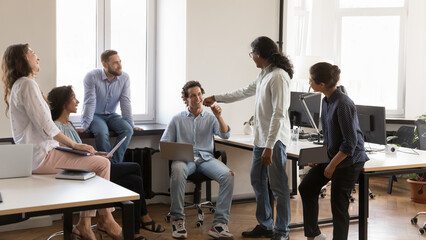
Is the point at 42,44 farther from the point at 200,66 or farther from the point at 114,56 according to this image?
the point at 200,66

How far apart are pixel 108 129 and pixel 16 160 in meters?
2.05

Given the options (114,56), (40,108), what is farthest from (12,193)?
(114,56)

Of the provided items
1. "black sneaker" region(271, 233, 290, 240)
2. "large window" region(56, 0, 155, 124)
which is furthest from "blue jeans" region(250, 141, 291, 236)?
"large window" region(56, 0, 155, 124)

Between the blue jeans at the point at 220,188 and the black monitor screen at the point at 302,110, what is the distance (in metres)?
1.15

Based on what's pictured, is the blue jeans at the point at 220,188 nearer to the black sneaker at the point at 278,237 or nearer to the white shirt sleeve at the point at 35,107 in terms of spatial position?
the black sneaker at the point at 278,237

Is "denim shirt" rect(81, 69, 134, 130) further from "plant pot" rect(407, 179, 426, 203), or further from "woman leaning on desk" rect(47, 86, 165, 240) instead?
"plant pot" rect(407, 179, 426, 203)

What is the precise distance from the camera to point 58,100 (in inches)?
180

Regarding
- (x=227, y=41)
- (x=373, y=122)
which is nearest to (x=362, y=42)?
(x=227, y=41)

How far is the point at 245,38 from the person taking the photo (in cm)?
646

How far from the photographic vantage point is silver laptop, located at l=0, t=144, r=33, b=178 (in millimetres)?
3523

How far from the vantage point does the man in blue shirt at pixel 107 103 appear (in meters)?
5.49

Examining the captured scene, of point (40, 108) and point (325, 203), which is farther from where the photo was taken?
point (325, 203)

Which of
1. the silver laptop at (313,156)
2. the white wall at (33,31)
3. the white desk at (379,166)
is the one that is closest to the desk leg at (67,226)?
the white wall at (33,31)

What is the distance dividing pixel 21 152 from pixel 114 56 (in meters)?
2.20
